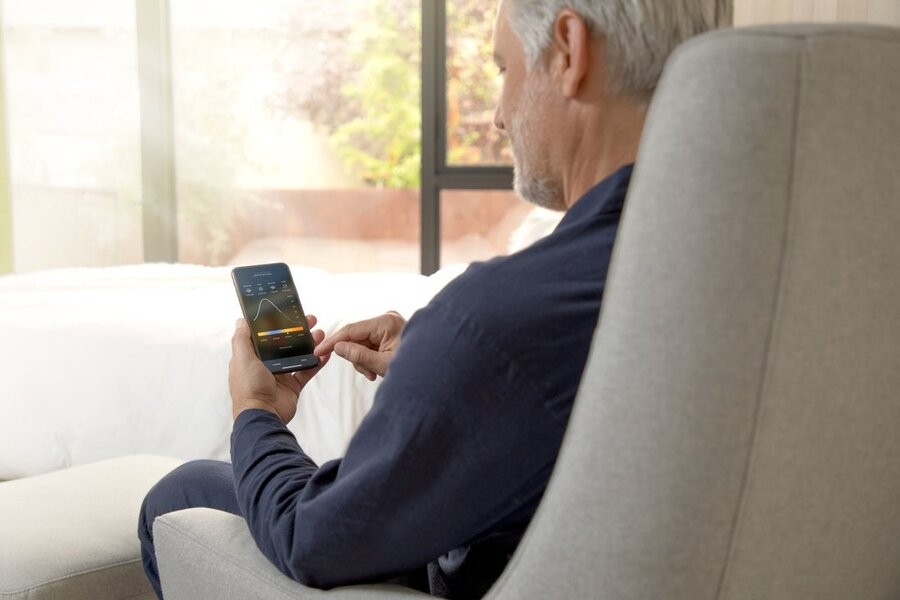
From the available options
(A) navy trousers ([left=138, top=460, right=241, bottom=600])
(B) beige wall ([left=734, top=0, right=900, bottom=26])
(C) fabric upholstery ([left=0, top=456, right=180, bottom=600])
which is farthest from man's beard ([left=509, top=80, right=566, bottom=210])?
(B) beige wall ([left=734, top=0, right=900, bottom=26])

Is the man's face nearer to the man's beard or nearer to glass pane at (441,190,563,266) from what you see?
the man's beard

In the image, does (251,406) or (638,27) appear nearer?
(638,27)

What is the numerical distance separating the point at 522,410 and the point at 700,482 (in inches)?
8.3

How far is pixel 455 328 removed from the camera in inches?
39.2

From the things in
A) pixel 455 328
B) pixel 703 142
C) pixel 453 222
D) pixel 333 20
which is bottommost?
pixel 453 222

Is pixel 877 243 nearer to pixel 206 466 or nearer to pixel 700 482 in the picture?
pixel 700 482

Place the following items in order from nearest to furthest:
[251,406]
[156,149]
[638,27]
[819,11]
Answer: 1. [638,27]
2. [251,406]
3. [819,11]
4. [156,149]

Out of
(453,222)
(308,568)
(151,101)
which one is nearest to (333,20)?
(151,101)

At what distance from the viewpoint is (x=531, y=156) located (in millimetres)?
1253

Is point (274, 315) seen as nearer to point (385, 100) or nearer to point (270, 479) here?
point (270, 479)

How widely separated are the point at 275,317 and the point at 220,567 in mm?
529

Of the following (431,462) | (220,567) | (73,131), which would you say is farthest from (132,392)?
(73,131)

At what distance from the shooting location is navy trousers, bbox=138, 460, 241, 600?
149 centimetres

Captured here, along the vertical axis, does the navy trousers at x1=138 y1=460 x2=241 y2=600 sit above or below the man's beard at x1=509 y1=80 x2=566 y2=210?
below
